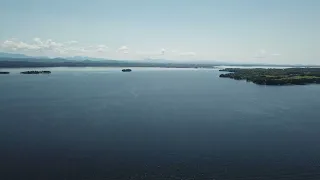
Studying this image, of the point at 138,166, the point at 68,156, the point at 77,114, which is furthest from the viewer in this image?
the point at 77,114

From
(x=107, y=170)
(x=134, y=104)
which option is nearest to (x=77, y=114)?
(x=134, y=104)

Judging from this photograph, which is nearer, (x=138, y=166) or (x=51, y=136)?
(x=138, y=166)

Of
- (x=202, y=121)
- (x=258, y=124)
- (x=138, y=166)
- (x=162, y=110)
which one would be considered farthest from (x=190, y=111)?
(x=138, y=166)

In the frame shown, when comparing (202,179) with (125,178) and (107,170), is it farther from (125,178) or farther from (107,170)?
(107,170)

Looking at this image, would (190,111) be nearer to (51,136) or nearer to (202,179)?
(51,136)

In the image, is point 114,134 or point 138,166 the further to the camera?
point 114,134

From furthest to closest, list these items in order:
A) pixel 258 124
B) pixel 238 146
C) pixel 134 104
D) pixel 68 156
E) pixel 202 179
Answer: pixel 134 104, pixel 258 124, pixel 238 146, pixel 68 156, pixel 202 179
